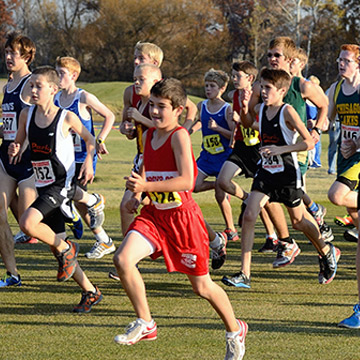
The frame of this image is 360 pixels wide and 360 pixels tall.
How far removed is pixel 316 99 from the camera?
22.7 ft

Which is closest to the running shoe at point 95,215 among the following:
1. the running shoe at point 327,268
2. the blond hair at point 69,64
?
the blond hair at point 69,64

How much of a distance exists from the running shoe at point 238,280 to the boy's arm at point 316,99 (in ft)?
4.68

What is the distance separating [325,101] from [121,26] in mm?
58690

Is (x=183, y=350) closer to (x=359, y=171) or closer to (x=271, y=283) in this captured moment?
(x=271, y=283)

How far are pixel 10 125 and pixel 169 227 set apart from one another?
2.77 meters

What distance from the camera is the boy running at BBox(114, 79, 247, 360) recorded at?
4434mm

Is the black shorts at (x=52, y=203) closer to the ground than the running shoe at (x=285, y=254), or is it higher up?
higher up

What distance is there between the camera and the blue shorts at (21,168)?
6566 millimetres

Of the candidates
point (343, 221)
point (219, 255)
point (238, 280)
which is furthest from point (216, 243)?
point (343, 221)

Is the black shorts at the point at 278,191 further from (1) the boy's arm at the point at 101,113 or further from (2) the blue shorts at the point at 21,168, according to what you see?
(2) the blue shorts at the point at 21,168

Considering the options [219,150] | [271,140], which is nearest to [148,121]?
[271,140]

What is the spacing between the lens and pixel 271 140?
643cm

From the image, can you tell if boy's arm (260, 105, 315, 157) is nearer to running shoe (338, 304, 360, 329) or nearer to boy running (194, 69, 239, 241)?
running shoe (338, 304, 360, 329)

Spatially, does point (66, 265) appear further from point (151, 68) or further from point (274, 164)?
point (274, 164)
